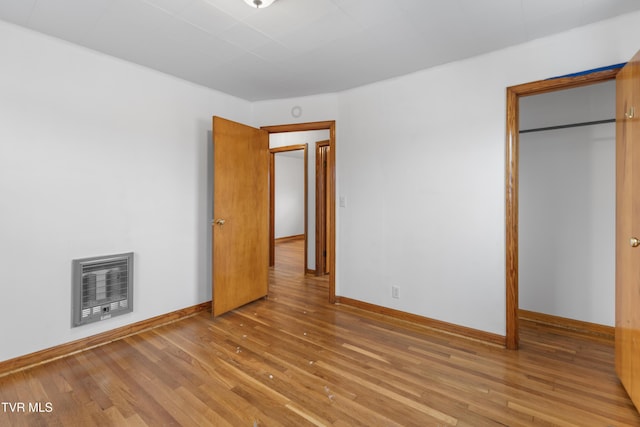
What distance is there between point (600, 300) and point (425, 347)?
5.31 feet

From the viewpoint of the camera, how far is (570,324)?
2770 millimetres

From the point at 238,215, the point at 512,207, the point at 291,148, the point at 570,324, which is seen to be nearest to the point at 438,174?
the point at 512,207

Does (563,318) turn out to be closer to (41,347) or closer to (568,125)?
(568,125)

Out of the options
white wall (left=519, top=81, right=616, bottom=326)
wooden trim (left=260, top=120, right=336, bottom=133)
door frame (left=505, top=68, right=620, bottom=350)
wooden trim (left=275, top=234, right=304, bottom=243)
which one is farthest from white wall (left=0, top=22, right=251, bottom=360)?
wooden trim (left=275, top=234, right=304, bottom=243)

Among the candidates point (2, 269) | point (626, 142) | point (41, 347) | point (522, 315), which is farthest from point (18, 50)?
point (522, 315)

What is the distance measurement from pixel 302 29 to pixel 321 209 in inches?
114

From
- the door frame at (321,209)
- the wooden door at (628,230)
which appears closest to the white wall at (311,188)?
the door frame at (321,209)

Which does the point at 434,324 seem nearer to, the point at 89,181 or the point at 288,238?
the point at 89,181

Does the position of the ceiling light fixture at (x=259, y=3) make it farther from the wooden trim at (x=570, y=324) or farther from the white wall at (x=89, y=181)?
the wooden trim at (x=570, y=324)

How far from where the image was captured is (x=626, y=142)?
5.88 ft

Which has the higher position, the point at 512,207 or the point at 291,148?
the point at 291,148

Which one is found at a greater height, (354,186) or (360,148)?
(360,148)

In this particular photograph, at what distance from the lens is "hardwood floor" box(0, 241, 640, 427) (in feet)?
5.49

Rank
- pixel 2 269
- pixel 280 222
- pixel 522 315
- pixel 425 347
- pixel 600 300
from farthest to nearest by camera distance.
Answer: pixel 280 222, pixel 522 315, pixel 600 300, pixel 425 347, pixel 2 269
